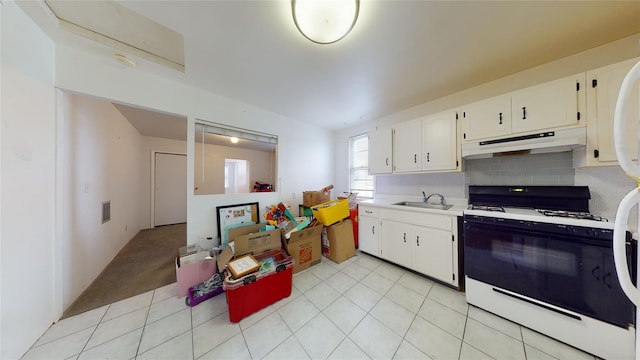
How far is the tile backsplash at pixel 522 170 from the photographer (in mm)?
1662

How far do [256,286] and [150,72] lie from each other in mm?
2468

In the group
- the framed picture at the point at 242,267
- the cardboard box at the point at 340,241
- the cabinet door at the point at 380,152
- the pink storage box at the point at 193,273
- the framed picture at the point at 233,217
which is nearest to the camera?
the framed picture at the point at 242,267

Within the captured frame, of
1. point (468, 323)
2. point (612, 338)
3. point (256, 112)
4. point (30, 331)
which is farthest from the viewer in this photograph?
point (256, 112)

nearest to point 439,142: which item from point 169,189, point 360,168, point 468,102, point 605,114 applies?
point 468,102

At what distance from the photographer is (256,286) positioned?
1.61 metres

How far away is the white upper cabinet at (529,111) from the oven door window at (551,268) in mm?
939

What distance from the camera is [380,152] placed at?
8.96ft

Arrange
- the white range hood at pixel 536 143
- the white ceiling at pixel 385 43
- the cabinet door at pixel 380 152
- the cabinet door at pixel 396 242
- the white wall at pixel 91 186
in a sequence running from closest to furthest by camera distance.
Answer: the white ceiling at pixel 385 43
the white range hood at pixel 536 143
the white wall at pixel 91 186
the cabinet door at pixel 396 242
the cabinet door at pixel 380 152

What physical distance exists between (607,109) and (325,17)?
2.17m

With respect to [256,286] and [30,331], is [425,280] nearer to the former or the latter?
[256,286]

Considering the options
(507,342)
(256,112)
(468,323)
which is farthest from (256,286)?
(256,112)

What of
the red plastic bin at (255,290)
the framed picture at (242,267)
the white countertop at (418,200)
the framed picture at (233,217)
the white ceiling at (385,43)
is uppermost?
the white ceiling at (385,43)

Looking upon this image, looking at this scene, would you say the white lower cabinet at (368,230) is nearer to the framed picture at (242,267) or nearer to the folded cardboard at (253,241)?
the folded cardboard at (253,241)

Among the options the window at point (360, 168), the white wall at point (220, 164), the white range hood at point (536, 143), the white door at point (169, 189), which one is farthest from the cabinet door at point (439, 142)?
the white door at point (169, 189)
